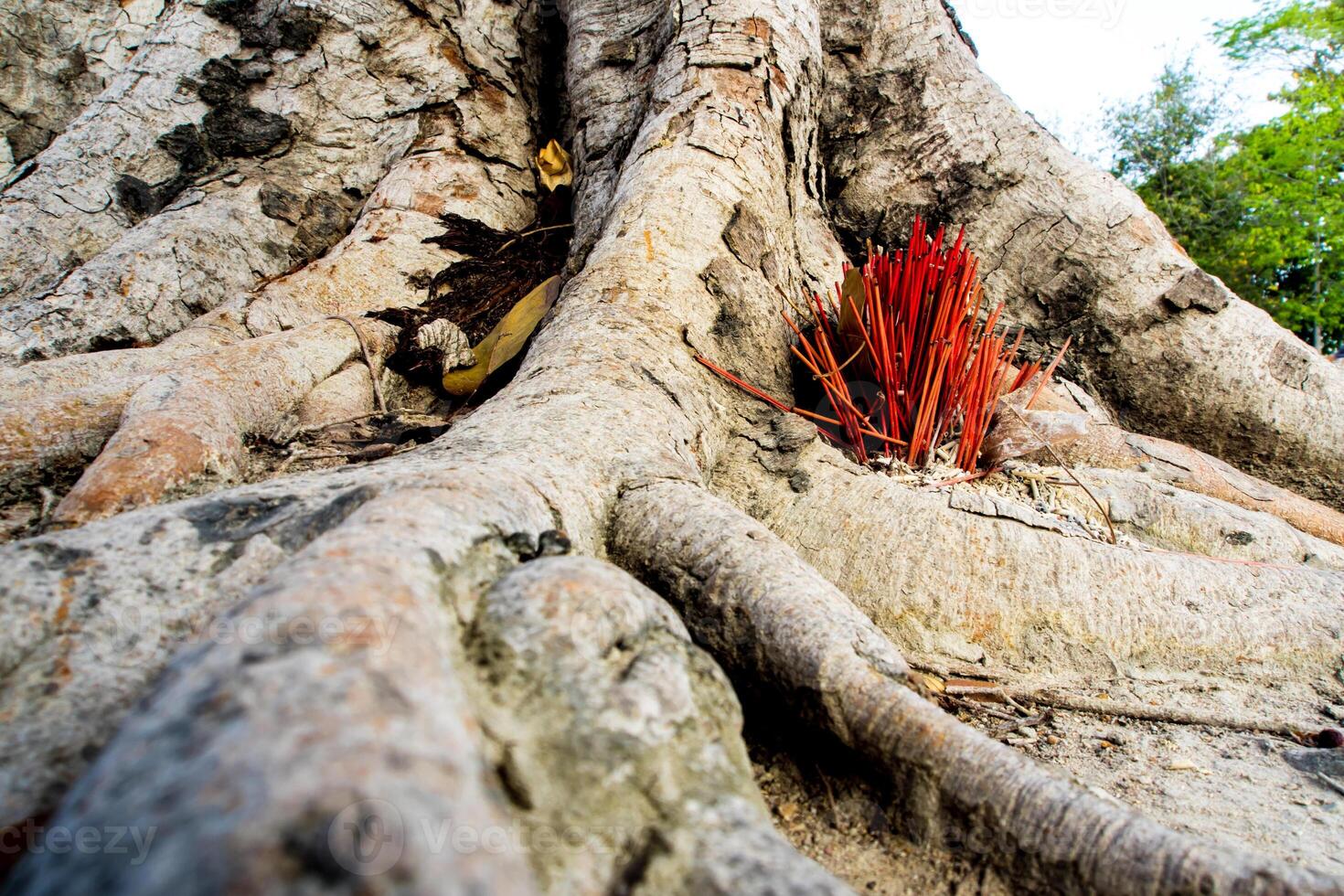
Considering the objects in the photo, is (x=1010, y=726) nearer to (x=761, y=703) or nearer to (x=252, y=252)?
(x=761, y=703)

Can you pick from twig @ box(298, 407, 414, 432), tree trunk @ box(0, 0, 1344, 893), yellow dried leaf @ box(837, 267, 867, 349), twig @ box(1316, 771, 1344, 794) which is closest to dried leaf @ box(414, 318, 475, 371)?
tree trunk @ box(0, 0, 1344, 893)

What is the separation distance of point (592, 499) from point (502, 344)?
1478 mm

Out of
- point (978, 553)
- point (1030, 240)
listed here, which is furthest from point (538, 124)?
point (978, 553)

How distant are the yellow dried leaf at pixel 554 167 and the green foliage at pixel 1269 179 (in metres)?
15.6

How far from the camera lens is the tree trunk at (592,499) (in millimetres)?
682

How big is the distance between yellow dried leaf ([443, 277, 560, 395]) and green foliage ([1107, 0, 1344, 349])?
16.4 meters

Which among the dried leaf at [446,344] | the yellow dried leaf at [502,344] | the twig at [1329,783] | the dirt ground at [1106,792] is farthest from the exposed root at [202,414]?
the twig at [1329,783]

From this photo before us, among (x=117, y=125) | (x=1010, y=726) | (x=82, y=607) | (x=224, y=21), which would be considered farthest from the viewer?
(x=224, y=21)

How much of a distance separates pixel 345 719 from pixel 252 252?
3218 mm

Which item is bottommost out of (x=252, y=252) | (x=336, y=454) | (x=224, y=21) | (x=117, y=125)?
(x=336, y=454)

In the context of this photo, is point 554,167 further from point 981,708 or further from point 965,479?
point 981,708

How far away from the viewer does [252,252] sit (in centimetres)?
315

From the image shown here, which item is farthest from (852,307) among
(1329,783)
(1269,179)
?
(1269,179)

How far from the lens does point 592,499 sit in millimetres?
1436
